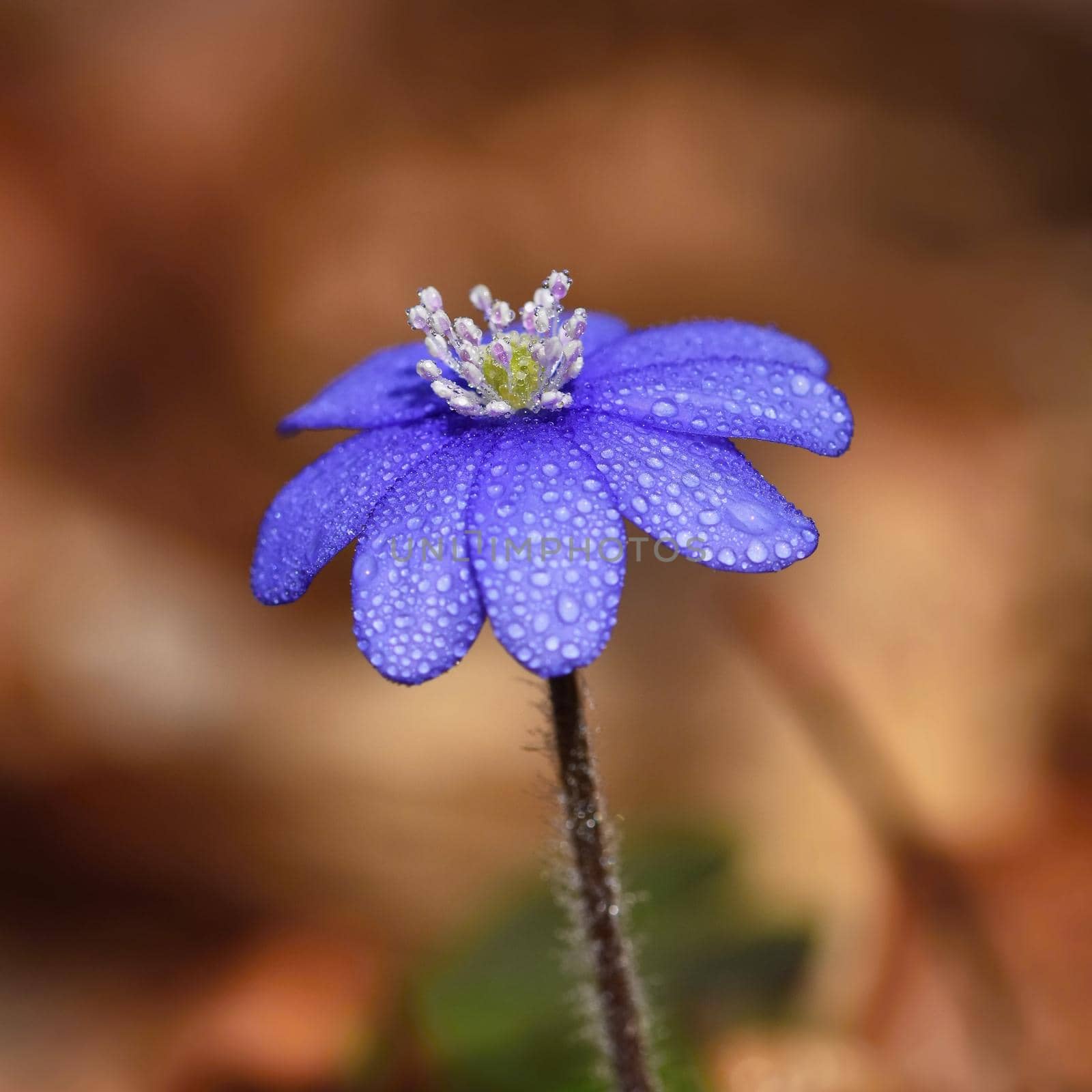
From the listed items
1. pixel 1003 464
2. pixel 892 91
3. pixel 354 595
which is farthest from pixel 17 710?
pixel 892 91

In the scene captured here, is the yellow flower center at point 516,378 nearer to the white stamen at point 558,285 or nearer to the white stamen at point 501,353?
the white stamen at point 501,353

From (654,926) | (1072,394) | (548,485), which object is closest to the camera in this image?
(548,485)

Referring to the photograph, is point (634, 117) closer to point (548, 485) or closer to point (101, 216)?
point (101, 216)

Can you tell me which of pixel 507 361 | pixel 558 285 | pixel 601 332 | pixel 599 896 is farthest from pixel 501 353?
pixel 599 896

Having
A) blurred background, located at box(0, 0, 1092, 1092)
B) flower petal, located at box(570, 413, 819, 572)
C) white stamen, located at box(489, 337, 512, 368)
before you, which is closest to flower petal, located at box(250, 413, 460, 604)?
white stamen, located at box(489, 337, 512, 368)

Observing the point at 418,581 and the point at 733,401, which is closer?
the point at 418,581

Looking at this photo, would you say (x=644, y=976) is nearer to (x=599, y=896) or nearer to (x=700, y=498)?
(x=599, y=896)
